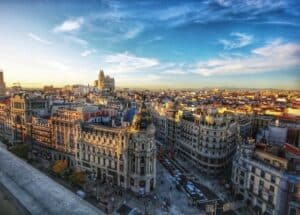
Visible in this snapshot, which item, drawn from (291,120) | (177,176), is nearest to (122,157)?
(177,176)

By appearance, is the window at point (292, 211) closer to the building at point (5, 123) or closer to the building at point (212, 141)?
the building at point (212, 141)

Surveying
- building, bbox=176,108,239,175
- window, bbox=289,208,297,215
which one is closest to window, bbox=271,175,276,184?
window, bbox=289,208,297,215

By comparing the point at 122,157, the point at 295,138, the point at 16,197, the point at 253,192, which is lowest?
the point at 16,197

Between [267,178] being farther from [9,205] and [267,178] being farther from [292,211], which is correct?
[9,205]

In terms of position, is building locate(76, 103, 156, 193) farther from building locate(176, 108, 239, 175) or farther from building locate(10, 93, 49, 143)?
building locate(10, 93, 49, 143)

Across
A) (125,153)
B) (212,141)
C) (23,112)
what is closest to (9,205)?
(125,153)

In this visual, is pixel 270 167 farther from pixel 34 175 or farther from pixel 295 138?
pixel 34 175

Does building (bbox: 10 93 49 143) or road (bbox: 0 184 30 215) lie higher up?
building (bbox: 10 93 49 143)
